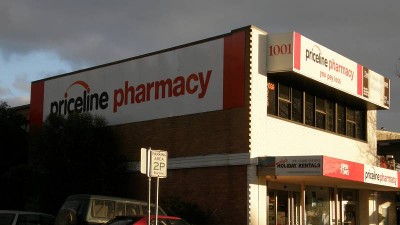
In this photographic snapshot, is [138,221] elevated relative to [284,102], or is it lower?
lower

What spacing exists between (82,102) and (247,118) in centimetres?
957

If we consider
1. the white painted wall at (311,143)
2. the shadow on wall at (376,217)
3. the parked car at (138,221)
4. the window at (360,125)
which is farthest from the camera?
the shadow on wall at (376,217)

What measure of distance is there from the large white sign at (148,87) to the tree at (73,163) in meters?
1.70

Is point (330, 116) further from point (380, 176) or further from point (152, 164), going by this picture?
point (152, 164)

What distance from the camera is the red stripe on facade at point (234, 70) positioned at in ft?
74.1

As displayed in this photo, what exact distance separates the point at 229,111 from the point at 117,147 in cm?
649

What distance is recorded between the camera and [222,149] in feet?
75.2

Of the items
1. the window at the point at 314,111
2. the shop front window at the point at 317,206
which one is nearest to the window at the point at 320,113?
the window at the point at 314,111

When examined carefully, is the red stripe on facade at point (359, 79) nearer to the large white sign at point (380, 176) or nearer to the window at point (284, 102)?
the large white sign at point (380, 176)

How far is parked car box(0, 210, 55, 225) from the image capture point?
1912 cm

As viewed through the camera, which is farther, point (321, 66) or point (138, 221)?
point (321, 66)

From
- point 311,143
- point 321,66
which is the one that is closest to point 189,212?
point 311,143

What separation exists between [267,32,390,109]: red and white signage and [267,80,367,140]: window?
1216 mm

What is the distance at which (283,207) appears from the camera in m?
24.5
